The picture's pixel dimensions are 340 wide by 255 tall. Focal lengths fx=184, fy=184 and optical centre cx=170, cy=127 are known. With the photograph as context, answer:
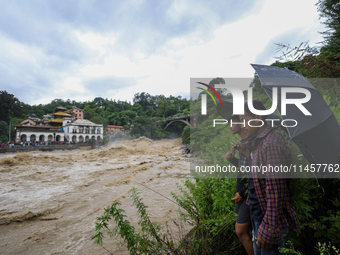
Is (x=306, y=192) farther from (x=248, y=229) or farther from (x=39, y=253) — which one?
(x=39, y=253)

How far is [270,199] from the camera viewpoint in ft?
4.11

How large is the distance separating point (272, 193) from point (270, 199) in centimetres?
4

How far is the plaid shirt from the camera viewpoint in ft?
4.10

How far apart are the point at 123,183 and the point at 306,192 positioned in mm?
8433

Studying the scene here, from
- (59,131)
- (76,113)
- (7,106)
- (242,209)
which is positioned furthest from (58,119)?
(242,209)

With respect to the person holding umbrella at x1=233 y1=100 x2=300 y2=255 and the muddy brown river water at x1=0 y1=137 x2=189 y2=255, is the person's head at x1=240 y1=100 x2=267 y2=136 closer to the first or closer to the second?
the person holding umbrella at x1=233 y1=100 x2=300 y2=255

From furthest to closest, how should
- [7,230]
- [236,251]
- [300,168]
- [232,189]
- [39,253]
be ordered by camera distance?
[7,230] → [39,253] → [232,189] → [236,251] → [300,168]

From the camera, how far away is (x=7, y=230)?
4.48 metres

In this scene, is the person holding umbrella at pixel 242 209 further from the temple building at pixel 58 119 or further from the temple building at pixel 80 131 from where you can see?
the temple building at pixel 58 119

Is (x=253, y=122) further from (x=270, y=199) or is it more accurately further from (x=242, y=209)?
(x=242, y=209)

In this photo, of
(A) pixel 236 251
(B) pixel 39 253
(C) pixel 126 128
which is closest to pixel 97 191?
(B) pixel 39 253

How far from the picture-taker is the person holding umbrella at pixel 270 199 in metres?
1.25

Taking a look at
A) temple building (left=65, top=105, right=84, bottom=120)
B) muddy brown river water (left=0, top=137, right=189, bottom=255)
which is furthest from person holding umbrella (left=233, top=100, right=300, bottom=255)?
temple building (left=65, top=105, right=84, bottom=120)

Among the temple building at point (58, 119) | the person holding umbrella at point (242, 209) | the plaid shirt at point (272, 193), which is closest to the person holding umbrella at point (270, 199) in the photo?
the plaid shirt at point (272, 193)
